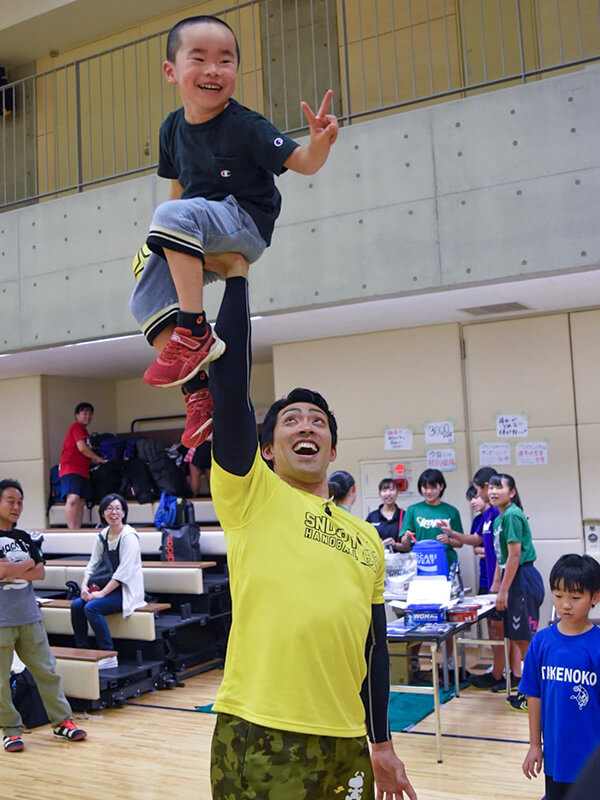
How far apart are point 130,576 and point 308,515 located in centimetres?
499

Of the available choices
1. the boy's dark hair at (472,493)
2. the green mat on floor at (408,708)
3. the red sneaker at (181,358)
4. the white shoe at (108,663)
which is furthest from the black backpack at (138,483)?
the red sneaker at (181,358)

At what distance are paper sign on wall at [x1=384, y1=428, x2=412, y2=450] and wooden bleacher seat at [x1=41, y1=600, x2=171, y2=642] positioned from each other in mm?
2378

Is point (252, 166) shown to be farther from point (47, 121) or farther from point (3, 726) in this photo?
point (47, 121)

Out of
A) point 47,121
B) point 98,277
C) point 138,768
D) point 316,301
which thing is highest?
point 47,121

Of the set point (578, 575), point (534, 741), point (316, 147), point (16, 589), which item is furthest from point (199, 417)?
point (16, 589)

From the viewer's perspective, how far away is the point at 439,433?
747 cm

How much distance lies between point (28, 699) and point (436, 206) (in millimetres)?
4428

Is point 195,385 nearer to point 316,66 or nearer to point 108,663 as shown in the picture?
point 108,663

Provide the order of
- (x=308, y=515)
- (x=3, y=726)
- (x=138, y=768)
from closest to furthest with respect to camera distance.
Result: (x=308, y=515)
(x=138, y=768)
(x=3, y=726)

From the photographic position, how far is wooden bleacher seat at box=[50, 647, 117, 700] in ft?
20.1

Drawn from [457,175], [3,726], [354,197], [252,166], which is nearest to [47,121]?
[354,197]

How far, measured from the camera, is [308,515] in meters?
2.07

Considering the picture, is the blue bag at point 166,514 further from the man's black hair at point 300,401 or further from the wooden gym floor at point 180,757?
the man's black hair at point 300,401

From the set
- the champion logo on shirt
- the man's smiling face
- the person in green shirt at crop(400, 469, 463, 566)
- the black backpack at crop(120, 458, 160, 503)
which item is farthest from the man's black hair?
the black backpack at crop(120, 458, 160, 503)
